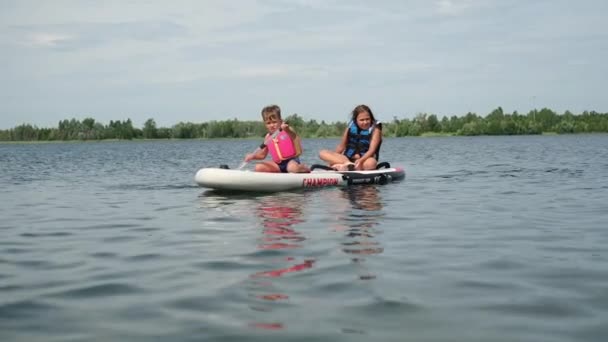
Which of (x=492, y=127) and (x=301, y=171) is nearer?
(x=301, y=171)

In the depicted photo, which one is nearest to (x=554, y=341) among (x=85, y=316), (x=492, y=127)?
(x=85, y=316)

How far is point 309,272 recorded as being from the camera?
490cm

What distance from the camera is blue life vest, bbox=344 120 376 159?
13.0 metres

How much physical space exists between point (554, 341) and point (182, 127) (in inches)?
4459

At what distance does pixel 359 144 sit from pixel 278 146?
2.11m

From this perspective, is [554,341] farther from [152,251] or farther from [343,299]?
[152,251]

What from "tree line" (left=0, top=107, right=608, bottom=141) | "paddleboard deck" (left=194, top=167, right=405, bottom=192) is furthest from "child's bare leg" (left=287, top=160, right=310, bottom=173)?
"tree line" (left=0, top=107, right=608, bottom=141)

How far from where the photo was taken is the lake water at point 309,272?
3.61 metres

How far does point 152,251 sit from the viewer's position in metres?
5.99

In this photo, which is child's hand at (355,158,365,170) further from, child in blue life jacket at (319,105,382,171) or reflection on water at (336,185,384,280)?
reflection on water at (336,185,384,280)

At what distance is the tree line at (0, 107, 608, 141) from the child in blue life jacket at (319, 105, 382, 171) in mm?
93121

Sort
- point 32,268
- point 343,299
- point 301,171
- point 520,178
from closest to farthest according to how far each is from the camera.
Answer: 1. point 343,299
2. point 32,268
3. point 301,171
4. point 520,178

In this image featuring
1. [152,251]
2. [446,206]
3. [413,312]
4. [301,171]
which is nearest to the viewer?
[413,312]

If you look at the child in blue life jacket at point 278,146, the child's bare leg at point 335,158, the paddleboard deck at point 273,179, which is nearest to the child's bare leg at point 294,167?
the child in blue life jacket at point 278,146
